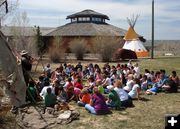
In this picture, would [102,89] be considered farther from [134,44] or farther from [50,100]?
[134,44]

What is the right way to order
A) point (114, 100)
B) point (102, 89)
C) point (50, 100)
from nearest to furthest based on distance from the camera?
1. point (50, 100)
2. point (114, 100)
3. point (102, 89)

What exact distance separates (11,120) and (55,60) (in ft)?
85.7

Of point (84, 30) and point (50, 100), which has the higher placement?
point (84, 30)

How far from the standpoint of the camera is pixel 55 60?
3672 centimetres

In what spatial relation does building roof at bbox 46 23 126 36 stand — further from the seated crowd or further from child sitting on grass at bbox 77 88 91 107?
child sitting on grass at bbox 77 88 91 107

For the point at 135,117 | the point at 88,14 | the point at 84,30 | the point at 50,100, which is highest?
the point at 88,14

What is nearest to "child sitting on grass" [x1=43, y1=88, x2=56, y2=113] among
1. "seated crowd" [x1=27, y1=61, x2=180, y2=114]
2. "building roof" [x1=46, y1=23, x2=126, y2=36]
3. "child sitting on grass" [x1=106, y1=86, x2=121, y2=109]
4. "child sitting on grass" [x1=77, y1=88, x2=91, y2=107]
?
"seated crowd" [x1=27, y1=61, x2=180, y2=114]

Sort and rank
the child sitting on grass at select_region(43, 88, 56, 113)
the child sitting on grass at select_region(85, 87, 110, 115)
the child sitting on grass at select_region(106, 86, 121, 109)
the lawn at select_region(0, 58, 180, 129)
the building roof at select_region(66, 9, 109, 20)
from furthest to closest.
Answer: the building roof at select_region(66, 9, 109, 20) < the child sitting on grass at select_region(106, 86, 121, 109) < the child sitting on grass at select_region(43, 88, 56, 113) < the child sitting on grass at select_region(85, 87, 110, 115) < the lawn at select_region(0, 58, 180, 129)

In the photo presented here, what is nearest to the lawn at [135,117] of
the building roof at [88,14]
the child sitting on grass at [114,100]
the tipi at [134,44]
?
the child sitting on grass at [114,100]

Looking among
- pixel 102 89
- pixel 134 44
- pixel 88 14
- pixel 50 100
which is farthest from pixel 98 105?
pixel 88 14

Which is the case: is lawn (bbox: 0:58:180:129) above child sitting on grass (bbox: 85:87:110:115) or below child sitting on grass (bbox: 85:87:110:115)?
below

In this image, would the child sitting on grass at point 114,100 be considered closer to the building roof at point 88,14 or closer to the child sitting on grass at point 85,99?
the child sitting on grass at point 85,99

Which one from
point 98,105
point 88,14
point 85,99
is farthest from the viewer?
point 88,14

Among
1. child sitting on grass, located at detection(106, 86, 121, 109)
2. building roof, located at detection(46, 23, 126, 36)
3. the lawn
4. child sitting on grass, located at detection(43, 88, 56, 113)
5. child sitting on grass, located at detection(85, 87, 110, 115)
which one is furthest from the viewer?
building roof, located at detection(46, 23, 126, 36)
